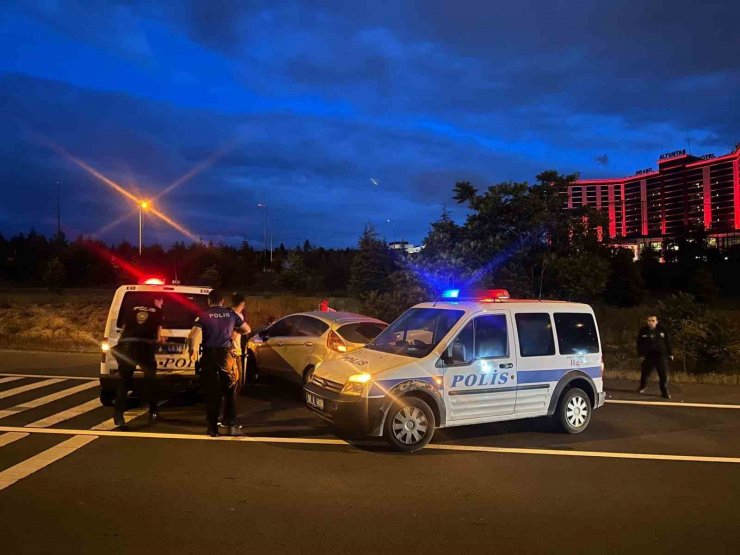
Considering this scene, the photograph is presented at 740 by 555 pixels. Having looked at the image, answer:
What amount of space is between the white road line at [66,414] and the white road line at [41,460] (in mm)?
1000

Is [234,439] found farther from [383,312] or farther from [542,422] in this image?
[383,312]

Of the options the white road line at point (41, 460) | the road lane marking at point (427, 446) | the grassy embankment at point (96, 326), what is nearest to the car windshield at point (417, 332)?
the road lane marking at point (427, 446)

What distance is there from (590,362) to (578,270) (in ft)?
24.0

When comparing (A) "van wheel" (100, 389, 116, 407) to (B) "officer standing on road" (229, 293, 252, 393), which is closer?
(B) "officer standing on road" (229, 293, 252, 393)

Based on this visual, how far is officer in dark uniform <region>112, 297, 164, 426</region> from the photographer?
302 inches

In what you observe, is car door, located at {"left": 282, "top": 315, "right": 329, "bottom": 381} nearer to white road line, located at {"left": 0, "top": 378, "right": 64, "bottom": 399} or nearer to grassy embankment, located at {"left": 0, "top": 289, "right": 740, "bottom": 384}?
white road line, located at {"left": 0, "top": 378, "right": 64, "bottom": 399}

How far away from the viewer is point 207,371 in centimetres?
724

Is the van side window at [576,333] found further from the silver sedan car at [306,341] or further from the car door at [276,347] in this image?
the car door at [276,347]

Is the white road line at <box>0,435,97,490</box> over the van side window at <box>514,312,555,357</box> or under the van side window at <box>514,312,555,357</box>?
under

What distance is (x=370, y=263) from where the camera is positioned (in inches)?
1284

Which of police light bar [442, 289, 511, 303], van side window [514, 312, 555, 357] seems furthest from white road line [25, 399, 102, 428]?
van side window [514, 312, 555, 357]

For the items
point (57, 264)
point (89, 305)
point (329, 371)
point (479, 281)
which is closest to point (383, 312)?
point (479, 281)

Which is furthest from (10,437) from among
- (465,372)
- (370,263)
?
(370,263)

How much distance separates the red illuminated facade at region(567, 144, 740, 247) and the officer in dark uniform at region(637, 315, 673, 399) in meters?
83.5
